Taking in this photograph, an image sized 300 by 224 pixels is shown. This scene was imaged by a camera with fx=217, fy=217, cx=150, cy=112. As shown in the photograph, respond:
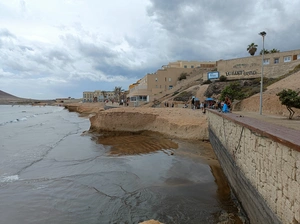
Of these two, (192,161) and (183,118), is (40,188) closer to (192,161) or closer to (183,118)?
(192,161)

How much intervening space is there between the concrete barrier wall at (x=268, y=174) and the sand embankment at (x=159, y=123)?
10181 mm

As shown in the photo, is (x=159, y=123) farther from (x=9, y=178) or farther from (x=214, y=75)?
(x=214, y=75)

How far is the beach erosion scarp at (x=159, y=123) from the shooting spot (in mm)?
17172

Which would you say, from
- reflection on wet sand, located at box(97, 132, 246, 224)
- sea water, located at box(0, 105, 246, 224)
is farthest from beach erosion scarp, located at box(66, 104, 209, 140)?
sea water, located at box(0, 105, 246, 224)

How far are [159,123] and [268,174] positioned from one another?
51.2 feet

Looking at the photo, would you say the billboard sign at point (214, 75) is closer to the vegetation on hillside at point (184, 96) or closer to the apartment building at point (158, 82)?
the vegetation on hillside at point (184, 96)

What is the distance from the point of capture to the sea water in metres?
6.45

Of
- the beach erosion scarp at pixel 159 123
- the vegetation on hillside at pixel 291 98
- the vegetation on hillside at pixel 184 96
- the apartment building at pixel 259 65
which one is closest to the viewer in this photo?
the vegetation on hillside at pixel 291 98

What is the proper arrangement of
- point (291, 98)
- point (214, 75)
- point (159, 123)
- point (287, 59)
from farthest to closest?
point (214, 75), point (287, 59), point (159, 123), point (291, 98)

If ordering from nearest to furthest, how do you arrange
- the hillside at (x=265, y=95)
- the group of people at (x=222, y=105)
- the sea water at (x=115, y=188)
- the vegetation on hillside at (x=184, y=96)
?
the sea water at (x=115, y=188)
the group of people at (x=222, y=105)
the hillside at (x=265, y=95)
the vegetation on hillside at (x=184, y=96)

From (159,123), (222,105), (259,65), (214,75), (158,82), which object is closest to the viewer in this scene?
(159,123)

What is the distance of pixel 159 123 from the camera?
1989 centimetres

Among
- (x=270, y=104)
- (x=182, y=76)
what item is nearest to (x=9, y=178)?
(x=270, y=104)

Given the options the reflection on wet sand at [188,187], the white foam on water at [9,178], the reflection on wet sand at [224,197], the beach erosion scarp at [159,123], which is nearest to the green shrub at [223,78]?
the beach erosion scarp at [159,123]
